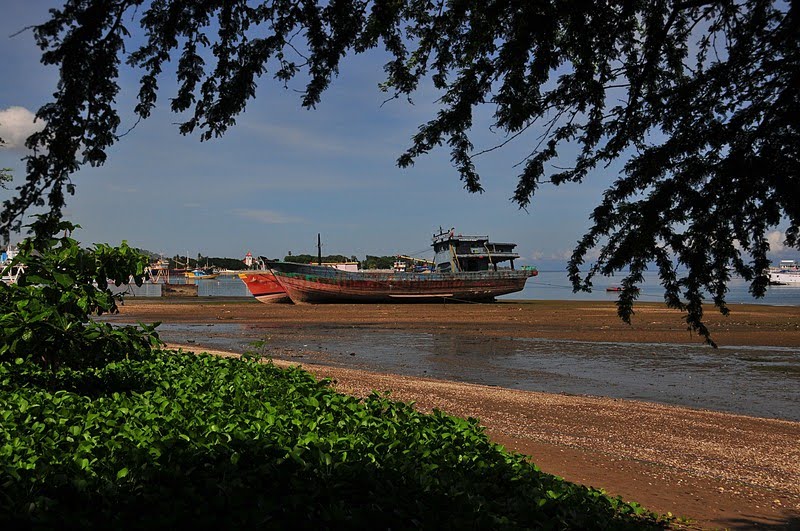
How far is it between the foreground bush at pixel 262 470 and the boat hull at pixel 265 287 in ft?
141

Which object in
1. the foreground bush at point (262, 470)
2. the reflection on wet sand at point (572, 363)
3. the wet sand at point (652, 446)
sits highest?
the foreground bush at point (262, 470)

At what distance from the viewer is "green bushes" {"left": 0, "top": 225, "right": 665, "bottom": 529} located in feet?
10.3

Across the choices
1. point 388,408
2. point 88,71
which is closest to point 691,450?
point 388,408

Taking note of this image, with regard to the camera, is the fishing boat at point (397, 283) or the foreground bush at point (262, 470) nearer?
the foreground bush at point (262, 470)

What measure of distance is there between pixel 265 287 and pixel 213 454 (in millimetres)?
46480

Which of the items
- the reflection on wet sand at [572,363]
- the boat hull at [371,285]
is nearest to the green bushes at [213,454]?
the reflection on wet sand at [572,363]

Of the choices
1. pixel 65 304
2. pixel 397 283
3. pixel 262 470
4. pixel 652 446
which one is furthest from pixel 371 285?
pixel 262 470

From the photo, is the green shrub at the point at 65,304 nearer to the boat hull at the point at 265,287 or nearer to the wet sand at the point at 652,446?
the wet sand at the point at 652,446

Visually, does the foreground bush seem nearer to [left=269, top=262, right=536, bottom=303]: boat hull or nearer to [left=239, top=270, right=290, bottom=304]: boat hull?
[left=269, top=262, right=536, bottom=303]: boat hull

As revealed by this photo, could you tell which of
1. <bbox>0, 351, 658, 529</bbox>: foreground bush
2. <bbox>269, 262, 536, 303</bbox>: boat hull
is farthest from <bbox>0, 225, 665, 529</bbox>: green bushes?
<bbox>269, 262, 536, 303</bbox>: boat hull

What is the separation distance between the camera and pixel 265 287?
49312 mm

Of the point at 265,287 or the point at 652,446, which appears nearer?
the point at 652,446

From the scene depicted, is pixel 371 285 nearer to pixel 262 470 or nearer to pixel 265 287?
pixel 265 287

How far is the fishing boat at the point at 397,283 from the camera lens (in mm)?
44531
